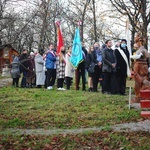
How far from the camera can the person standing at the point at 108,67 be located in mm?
14086

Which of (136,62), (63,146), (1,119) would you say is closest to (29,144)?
(63,146)

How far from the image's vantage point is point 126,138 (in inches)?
Result: 307

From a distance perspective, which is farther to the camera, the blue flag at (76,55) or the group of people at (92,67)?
the blue flag at (76,55)

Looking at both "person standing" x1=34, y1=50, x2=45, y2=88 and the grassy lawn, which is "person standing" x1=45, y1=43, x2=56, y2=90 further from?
the grassy lawn

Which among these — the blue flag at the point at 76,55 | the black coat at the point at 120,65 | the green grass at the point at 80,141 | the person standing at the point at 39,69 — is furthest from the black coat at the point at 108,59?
the green grass at the point at 80,141

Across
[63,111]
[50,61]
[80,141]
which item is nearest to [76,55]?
[50,61]

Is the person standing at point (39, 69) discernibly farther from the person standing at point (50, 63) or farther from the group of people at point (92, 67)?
the person standing at point (50, 63)

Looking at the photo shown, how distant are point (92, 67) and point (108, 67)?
4.20ft

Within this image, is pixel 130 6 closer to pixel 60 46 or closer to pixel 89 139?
pixel 60 46

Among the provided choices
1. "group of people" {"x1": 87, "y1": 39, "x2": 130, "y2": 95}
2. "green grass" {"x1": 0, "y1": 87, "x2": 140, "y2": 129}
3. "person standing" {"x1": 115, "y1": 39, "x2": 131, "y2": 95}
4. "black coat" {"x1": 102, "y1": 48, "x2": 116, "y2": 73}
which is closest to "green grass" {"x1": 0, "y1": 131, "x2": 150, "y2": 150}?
"green grass" {"x1": 0, "y1": 87, "x2": 140, "y2": 129}

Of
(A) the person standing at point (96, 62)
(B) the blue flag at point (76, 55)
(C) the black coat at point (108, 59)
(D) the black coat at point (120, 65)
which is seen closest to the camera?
(D) the black coat at point (120, 65)

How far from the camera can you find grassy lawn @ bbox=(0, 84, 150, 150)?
24.8 feet

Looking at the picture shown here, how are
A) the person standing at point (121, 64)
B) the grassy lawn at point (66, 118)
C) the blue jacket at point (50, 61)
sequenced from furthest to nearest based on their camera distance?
the blue jacket at point (50, 61)
the person standing at point (121, 64)
the grassy lawn at point (66, 118)

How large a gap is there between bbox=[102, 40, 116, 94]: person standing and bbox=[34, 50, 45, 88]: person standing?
4061 millimetres
